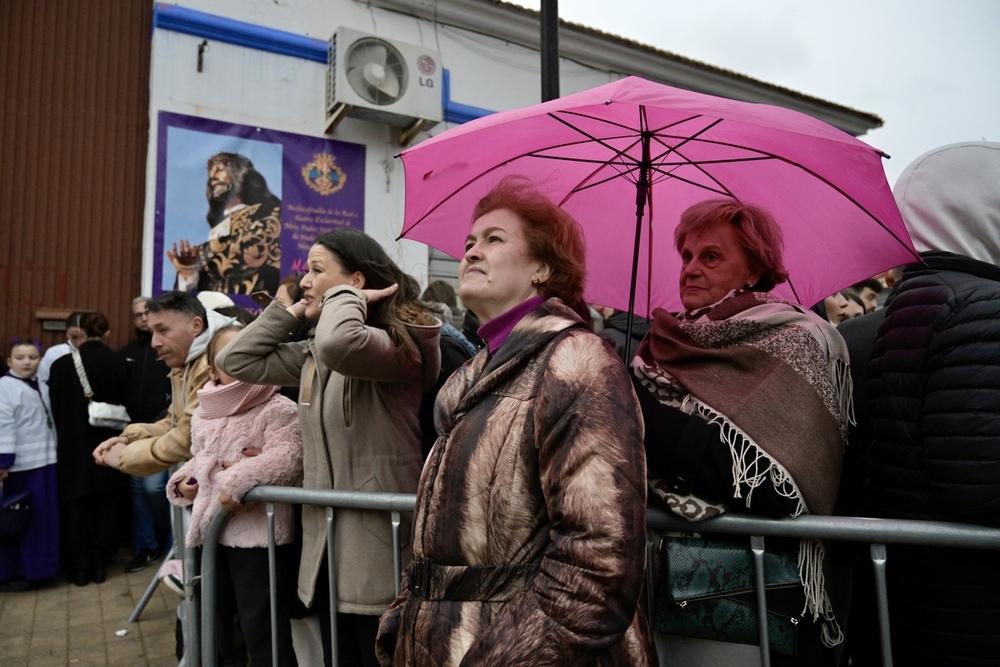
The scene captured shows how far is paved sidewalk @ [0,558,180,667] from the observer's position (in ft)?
13.4

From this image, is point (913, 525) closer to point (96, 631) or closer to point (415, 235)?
point (415, 235)

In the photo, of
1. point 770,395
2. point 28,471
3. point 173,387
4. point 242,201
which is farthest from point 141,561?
point 770,395

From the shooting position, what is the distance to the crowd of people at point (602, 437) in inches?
52.9

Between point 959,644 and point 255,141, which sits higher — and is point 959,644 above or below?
below

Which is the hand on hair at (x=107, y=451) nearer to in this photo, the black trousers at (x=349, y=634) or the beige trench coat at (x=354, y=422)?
the beige trench coat at (x=354, y=422)

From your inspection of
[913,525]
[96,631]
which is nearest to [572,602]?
[913,525]

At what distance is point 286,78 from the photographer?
23.9 feet

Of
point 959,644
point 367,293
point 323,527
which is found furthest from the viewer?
point 367,293

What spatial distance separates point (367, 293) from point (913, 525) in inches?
75.3

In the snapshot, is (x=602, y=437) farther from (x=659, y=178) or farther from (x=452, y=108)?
(x=452, y=108)

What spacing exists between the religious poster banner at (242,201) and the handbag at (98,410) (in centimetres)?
122

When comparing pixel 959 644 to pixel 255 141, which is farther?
pixel 255 141

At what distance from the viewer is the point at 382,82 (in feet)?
24.0

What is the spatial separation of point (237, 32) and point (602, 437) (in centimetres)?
715
